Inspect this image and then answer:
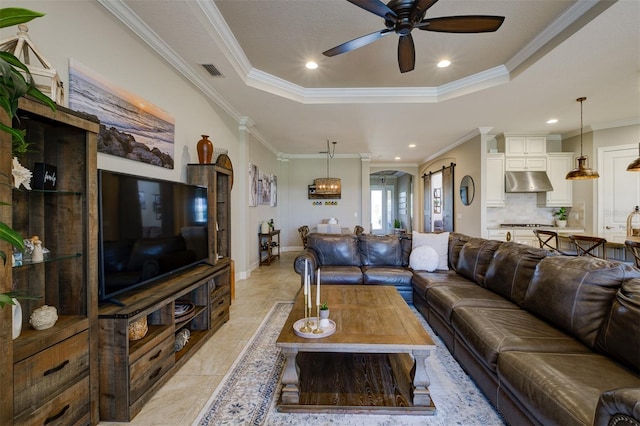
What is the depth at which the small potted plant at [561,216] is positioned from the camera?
18.9 feet

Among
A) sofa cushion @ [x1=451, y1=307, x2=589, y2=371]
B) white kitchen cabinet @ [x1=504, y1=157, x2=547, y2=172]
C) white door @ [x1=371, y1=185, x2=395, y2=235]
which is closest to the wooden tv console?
sofa cushion @ [x1=451, y1=307, x2=589, y2=371]

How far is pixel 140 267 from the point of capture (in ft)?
6.63

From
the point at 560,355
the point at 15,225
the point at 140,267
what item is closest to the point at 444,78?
the point at 560,355

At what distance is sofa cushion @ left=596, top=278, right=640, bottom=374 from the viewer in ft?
4.61

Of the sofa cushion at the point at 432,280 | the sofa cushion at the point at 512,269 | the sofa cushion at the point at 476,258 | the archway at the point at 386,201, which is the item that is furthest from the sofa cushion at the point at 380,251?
the archway at the point at 386,201

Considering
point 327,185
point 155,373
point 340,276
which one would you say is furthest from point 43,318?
point 327,185

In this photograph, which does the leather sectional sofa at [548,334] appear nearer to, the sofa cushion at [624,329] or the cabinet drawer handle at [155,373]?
the sofa cushion at [624,329]

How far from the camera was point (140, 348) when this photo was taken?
69.2 inches

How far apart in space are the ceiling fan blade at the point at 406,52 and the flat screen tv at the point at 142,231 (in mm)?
2254

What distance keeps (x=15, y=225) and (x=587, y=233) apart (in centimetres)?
780

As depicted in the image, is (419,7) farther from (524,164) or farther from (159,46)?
(524,164)

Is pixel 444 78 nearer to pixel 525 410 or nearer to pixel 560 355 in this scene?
pixel 560 355

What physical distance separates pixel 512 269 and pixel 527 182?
416 centimetres

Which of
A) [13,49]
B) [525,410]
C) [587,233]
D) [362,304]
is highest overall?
[13,49]
